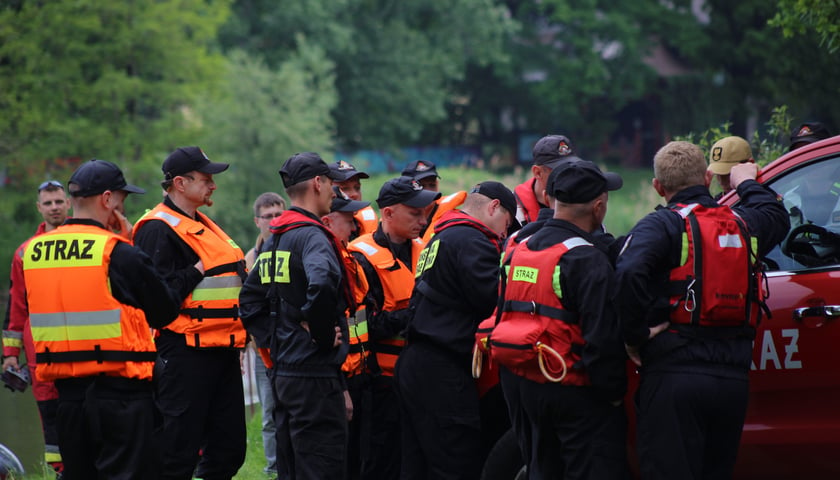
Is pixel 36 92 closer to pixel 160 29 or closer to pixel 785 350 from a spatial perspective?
pixel 160 29

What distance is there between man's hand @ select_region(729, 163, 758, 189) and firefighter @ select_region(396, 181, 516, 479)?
119cm

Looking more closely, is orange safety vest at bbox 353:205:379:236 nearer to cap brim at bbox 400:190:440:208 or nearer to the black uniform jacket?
cap brim at bbox 400:190:440:208

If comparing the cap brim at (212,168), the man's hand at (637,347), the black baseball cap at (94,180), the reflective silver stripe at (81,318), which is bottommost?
the man's hand at (637,347)

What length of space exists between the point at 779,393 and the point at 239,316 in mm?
2927

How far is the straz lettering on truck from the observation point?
15.1 feet

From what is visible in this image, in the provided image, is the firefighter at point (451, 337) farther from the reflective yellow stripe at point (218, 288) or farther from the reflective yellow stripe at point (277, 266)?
the reflective yellow stripe at point (218, 288)

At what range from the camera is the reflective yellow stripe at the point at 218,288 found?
598 centimetres

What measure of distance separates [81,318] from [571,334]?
2.40m

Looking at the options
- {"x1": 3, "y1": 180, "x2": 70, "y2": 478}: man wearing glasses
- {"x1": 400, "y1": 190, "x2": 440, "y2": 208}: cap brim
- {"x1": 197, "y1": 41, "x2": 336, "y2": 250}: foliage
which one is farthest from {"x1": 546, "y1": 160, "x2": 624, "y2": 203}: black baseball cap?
{"x1": 197, "y1": 41, "x2": 336, "y2": 250}: foliage

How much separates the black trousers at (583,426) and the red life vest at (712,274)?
0.50 meters

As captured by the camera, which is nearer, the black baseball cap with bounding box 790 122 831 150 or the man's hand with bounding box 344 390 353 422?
the man's hand with bounding box 344 390 353 422

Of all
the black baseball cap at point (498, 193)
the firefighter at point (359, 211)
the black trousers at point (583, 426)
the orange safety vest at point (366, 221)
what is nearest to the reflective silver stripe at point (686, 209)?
the black trousers at point (583, 426)

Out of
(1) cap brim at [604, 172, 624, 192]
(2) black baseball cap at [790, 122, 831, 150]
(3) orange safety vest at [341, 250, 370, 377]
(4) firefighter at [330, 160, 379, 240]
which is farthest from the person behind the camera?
(4) firefighter at [330, 160, 379, 240]

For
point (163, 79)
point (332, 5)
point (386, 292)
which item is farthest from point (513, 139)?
point (386, 292)
